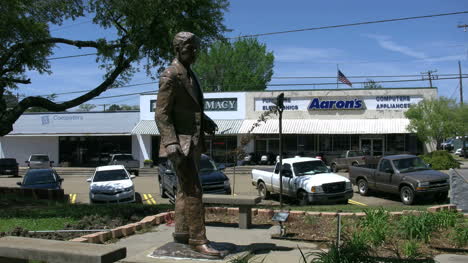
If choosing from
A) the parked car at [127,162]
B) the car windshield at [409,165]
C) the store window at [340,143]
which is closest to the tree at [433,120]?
the store window at [340,143]

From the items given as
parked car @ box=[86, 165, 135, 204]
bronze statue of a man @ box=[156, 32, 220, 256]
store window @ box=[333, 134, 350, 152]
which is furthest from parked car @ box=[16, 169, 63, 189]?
store window @ box=[333, 134, 350, 152]

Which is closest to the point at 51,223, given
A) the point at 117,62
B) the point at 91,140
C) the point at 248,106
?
the point at 117,62

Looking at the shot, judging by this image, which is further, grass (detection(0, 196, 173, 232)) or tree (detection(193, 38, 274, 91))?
tree (detection(193, 38, 274, 91))

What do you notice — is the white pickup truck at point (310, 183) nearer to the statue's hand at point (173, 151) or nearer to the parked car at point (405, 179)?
the parked car at point (405, 179)

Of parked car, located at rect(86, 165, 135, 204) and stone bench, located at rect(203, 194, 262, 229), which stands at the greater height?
stone bench, located at rect(203, 194, 262, 229)

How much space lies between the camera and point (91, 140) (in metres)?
42.7

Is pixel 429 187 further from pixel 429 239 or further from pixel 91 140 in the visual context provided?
pixel 91 140

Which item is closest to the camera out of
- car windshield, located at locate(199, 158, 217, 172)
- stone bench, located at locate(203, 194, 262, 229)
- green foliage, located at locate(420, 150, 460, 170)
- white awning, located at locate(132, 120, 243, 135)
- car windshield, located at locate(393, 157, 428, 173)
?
stone bench, located at locate(203, 194, 262, 229)

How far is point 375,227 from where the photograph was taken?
684cm

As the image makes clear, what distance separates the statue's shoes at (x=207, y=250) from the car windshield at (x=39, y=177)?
560 inches

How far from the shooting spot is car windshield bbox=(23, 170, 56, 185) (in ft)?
58.7

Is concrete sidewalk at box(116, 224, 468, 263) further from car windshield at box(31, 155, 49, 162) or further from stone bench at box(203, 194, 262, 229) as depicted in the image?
car windshield at box(31, 155, 49, 162)

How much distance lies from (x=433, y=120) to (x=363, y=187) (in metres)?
16.0

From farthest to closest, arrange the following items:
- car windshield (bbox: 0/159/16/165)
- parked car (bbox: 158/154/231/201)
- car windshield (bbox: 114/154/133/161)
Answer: car windshield (bbox: 0/159/16/165) < car windshield (bbox: 114/154/133/161) < parked car (bbox: 158/154/231/201)
